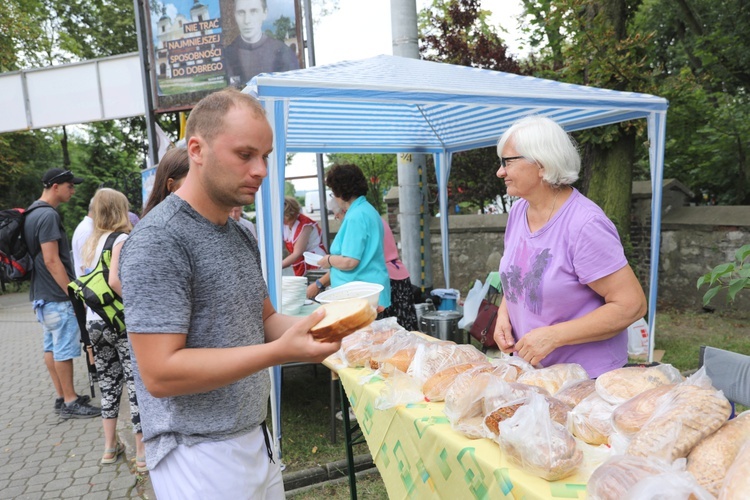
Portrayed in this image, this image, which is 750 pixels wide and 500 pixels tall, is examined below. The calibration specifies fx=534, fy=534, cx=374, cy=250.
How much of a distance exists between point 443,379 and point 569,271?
0.66 m

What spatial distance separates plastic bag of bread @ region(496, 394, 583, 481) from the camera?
1.23 meters

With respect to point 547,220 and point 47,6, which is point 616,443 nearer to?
point 547,220

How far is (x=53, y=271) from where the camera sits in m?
4.40

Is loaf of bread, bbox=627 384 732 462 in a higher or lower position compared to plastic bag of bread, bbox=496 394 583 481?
higher

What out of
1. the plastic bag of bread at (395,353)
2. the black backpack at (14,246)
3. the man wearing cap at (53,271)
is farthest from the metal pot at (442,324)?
the black backpack at (14,246)

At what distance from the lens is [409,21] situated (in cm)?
576

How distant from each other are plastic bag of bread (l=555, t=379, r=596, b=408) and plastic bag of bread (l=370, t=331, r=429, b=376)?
Answer: 0.68 meters

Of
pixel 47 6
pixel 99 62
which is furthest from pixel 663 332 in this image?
pixel 47 6

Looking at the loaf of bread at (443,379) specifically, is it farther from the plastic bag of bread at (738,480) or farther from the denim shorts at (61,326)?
the denim shorts at (61,326)

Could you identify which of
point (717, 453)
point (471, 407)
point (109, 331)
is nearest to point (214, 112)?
point (471, 407)

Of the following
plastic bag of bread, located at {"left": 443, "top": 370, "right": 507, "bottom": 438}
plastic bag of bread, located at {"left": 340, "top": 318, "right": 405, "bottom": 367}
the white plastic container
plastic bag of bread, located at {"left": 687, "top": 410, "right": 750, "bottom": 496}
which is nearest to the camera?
plastic bag of bread, located at {"left": 687, "top": 410, "right": 750, "bottom": 496}

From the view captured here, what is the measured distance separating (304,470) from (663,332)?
5033mm

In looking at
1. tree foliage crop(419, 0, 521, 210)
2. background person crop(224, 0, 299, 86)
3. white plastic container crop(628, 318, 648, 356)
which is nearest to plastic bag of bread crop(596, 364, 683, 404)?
white plastic container crop(628, 318, 648, 356)

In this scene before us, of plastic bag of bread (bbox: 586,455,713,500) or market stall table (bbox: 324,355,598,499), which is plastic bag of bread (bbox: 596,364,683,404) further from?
plastic bag of bread (bbox: 586,455,713,500)
